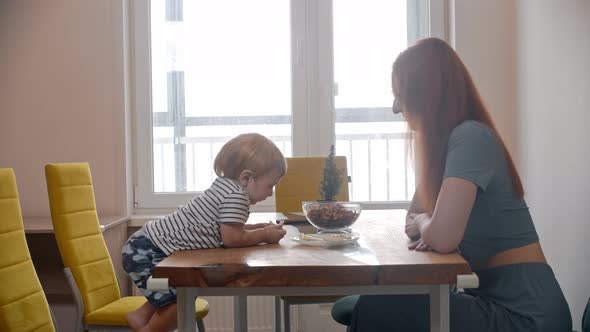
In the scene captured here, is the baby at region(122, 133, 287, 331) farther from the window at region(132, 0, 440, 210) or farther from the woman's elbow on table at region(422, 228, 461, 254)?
the window at region(132, 0, 440, 210)

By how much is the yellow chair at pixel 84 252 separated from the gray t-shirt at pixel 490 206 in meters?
1.17

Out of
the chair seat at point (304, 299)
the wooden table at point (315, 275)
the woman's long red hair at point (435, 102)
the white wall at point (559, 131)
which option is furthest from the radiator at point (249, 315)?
the wooden table at point (315, 275)

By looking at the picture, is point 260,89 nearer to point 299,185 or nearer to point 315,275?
point 299,185

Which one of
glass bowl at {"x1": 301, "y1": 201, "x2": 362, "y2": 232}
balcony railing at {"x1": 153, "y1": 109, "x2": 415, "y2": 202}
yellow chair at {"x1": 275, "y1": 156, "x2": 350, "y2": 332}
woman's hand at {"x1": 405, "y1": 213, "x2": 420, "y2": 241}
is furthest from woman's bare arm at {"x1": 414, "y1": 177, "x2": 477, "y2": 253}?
balcony railing at {"x1": 153, "y1": 109, "x2": 415, "y2": 202}

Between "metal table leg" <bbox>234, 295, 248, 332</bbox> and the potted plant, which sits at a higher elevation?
the potted plant

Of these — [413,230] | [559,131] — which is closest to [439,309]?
[413,230]

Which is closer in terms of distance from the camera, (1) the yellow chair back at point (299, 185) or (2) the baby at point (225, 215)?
(2) the baby at point (225, 215)

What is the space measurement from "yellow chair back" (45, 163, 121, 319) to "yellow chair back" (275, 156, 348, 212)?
0.95 meters

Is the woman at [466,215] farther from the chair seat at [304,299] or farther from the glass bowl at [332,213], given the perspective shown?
the chair seat at [304,299]

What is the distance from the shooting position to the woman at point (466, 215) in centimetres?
164

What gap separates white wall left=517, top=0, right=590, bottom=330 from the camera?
2648 mm

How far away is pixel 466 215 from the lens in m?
1.62

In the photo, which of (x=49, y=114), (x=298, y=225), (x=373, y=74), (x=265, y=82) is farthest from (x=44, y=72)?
(x=298, y=225)

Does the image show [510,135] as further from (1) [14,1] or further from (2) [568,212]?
(1) [14,1]
